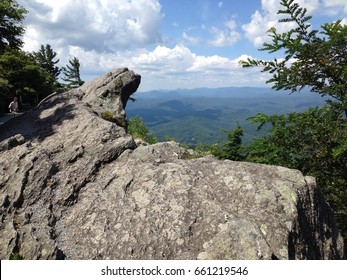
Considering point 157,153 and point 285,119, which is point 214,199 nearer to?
point 157,153

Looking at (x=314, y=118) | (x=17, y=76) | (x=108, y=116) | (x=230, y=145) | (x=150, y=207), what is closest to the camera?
(x=150, y=207)

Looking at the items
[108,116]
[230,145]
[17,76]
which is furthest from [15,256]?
[17,76]

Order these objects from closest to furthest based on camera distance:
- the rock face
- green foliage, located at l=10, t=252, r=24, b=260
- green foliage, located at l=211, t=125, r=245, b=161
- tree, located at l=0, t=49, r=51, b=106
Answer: green foliage, located at l=10, t=252, r=24, b=260 < the rock face < green foliage, located at l=211, t=125, r=245, b=161 < tree, located at l=0, t=49, r=51, b=106

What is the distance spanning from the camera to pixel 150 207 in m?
10.7

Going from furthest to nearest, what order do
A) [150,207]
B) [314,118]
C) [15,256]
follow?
1. [314,118]
2. [150,207]
3. [15,256]

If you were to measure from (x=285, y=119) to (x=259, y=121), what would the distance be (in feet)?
Answer: 4.26

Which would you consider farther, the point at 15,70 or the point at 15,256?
the point at 15,70

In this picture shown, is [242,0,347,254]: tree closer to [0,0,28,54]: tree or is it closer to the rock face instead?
the rock face

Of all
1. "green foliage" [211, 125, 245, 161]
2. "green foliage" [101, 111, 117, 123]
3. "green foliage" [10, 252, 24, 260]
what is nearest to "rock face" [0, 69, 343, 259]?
"green foliage" [10, 252, 24, 260]

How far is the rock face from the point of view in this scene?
30.4 feet

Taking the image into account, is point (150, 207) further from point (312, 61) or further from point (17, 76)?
point (17, 76)

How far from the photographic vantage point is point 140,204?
36.0ft

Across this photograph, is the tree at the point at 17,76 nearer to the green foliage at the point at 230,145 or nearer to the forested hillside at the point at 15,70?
the forested hillside at the point at 15,70

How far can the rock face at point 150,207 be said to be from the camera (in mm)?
9273
